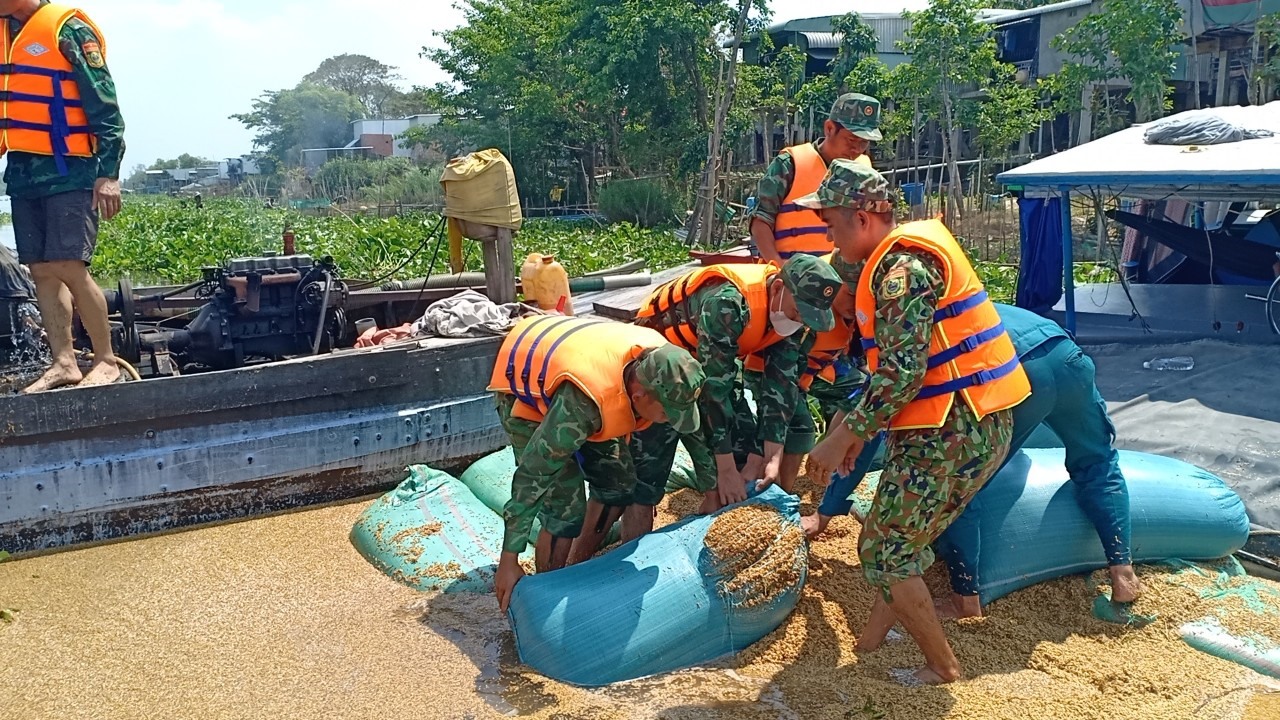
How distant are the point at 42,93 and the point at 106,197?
513 millimetres

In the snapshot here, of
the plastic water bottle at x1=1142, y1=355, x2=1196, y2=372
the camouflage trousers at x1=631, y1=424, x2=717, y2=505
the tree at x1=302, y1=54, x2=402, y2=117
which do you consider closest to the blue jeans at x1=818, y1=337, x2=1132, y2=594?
the camouflage trousers at x1=631, y1=424, x2=717, y2=505

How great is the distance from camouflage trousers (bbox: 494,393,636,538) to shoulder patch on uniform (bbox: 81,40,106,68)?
8.34 ft

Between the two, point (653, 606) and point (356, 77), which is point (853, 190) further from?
point (356, 77)

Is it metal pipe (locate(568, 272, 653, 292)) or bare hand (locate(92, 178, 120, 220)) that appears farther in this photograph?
metal pipe (locate(568, 272, 653, 292))

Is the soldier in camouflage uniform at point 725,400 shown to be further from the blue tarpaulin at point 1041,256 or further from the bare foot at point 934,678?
the blue tarpaulin at point 1041,256

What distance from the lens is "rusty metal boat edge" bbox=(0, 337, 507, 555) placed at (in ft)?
15.1

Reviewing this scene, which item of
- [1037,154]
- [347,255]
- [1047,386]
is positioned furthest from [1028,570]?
[1037,154]

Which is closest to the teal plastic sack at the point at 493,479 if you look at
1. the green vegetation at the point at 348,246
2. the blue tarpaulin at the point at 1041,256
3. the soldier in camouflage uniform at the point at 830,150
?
the soldier in camouflage uniform at the point at 830,150

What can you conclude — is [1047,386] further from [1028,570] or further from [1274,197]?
[1274,197]

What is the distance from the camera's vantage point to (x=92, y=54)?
4520 mm

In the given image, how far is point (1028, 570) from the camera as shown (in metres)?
3.75

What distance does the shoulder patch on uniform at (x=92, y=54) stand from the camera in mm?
4504

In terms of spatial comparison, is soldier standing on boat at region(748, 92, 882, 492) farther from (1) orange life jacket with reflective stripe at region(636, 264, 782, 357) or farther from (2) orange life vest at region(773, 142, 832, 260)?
(1) orange life jacket with reflective stripe at region(636, 264, 782, 357)

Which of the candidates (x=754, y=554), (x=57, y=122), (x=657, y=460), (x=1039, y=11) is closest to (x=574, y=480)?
(x=657, y=460)
